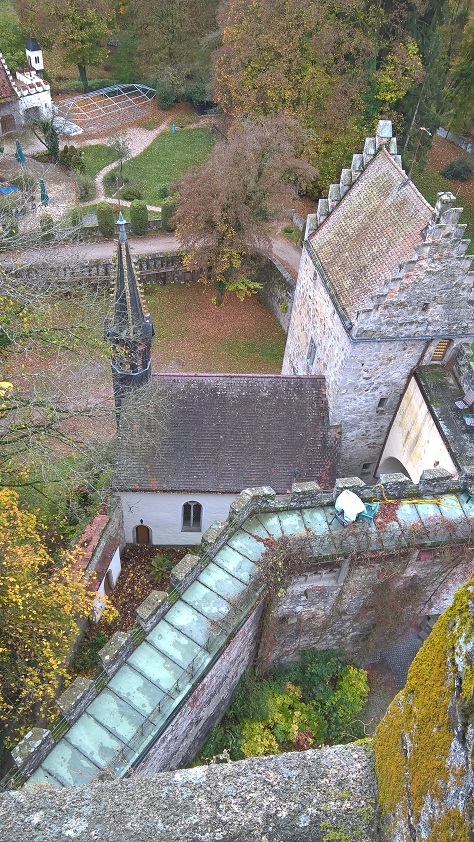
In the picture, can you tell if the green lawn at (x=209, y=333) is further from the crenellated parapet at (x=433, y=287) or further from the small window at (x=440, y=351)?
the crenellated parapet at (x=433, y=287)

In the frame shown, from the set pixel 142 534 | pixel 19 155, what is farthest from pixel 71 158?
pixel 142 534

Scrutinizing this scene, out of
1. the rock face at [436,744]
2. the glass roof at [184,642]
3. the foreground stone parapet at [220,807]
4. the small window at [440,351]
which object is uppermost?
the rock face at [436,744]

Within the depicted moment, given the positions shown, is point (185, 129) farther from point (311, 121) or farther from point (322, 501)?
point (322, 501)

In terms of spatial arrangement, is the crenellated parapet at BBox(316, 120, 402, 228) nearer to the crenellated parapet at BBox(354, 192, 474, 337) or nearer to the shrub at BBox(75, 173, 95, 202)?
the crenellated parapet at BBox(354, 192, 474, 337)

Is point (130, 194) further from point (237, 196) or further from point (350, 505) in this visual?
point (350, 505)

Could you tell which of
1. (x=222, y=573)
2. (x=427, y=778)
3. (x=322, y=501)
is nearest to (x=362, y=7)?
(x=322, y=501)

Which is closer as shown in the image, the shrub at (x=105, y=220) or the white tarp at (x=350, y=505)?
the white tarp at (x=350, y=505)

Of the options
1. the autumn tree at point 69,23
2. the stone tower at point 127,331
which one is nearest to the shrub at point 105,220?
the autumn tree at point 69,23
